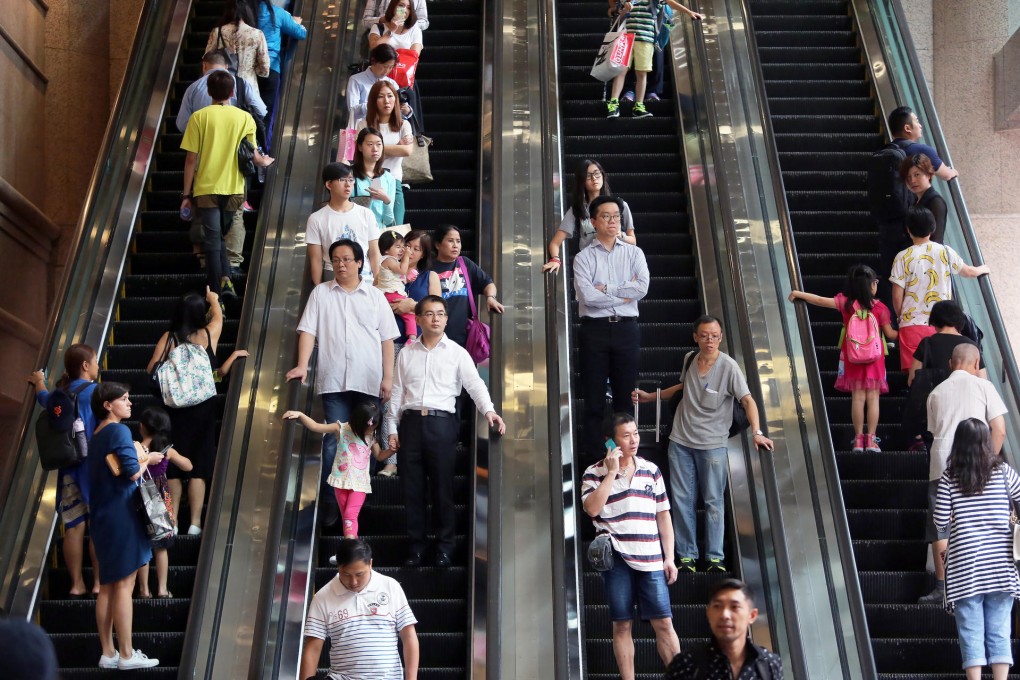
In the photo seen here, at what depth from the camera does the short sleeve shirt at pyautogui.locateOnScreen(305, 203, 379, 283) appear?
937cm

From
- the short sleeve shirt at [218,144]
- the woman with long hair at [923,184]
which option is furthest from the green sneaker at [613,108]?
the short sleeve shirt at [218,144]

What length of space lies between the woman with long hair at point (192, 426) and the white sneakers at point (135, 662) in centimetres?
112

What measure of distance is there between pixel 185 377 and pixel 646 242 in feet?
12.9

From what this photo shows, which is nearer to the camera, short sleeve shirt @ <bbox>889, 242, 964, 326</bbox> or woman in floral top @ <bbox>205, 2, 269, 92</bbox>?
short sleeve shirt @ <bbox>889, 242, 964, 326</bbox>

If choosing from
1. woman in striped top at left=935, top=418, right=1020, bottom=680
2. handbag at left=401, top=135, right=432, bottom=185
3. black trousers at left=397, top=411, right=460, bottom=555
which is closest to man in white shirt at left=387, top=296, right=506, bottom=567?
black trousers at left=397, top=411, right=460, bottom=555

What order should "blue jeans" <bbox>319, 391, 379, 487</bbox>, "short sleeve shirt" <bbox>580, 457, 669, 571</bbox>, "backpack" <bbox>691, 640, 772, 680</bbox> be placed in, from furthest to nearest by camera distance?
"blue jeans" <bbox>319, 391, 379, 487</bbox>
"short sleeve shirt" <bbox>580, 457, 669, 571</bbox>
"backpack" <bbox>691, 640, 772, 680</bbox>

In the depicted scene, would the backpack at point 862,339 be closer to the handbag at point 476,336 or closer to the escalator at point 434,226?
the handbag at point 476,336

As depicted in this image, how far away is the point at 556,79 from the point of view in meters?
12.0

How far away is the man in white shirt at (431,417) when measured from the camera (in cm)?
800

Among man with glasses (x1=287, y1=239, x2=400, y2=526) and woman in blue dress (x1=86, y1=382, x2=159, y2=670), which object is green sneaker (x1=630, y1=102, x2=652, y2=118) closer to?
man with glasses (x1=287, y1=239, x2=400, y2=526)

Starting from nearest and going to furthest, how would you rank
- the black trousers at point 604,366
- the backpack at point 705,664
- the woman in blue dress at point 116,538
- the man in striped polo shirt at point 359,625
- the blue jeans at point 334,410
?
the backpack at point 705,664 < the man in striped polo shirt at point 359,625 < the woman in blue dress at point 116,538 < the blue jeans at point 334,410 < the black trousers at point 604,366

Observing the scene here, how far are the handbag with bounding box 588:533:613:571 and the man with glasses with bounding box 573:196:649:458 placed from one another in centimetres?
194

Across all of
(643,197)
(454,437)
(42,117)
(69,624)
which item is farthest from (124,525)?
(42,117)

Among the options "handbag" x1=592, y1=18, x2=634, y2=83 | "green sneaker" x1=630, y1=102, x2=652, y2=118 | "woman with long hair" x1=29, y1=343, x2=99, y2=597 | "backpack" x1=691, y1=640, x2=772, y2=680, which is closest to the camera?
"backpack" x1=691, y1=640, x2=772, y2=680
